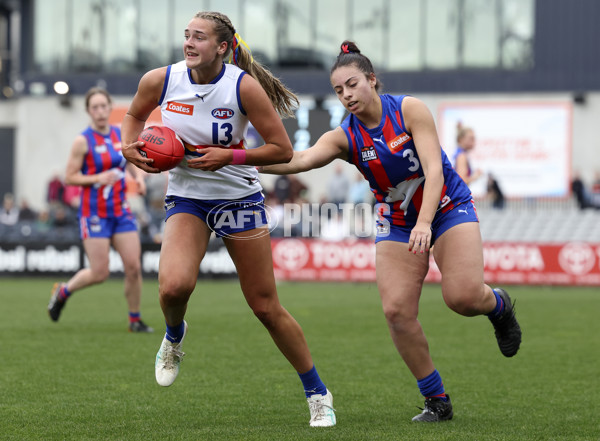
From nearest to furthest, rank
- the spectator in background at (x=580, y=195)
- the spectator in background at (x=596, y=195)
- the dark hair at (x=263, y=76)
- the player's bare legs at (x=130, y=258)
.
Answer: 1. the dark hair at (x=263, y=76)
2. the player's bare legs at (x=130, y=258)
3. the spectator in background at (x=596, y=195)
4. the spectator in background at (x=580, y=195)

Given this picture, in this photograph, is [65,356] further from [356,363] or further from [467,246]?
[467,246]

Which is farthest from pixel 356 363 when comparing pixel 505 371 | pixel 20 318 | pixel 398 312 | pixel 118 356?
pixel 20 318

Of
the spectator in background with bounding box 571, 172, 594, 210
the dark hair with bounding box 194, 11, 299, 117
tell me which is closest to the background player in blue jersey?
the dark hair with bounding box 194, 11, 299, 117

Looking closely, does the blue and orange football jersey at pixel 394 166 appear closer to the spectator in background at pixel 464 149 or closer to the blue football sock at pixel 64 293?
the blue football sock at pixel 64 293

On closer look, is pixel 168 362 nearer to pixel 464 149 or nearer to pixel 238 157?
pixel 238 157

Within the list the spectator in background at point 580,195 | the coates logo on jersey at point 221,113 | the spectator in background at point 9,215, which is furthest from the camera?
the spectator in background at point 9,215

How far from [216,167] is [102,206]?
4874mm

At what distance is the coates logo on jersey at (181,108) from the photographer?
17.3ft

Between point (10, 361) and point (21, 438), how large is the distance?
2997mm

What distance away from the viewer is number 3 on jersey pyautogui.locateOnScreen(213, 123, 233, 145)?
5273 mm

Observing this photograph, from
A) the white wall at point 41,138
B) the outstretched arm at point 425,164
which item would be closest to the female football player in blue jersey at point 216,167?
the outstretched arm at point 425,164

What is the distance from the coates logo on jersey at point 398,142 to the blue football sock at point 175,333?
5.04 ft

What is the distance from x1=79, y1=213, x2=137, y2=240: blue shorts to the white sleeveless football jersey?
4.39 meters

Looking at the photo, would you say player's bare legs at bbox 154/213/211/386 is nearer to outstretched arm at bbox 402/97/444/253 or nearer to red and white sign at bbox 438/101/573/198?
outstretched arm at bbox 402/97/444/253
